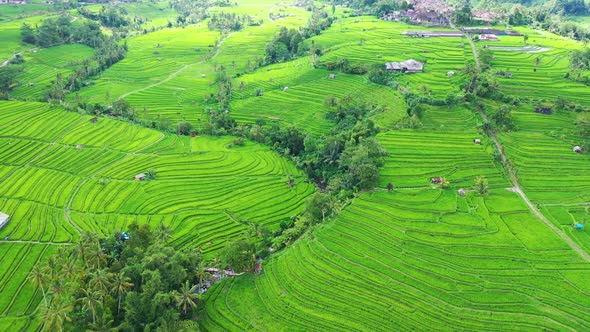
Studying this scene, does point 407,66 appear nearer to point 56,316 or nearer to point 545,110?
point 545,110

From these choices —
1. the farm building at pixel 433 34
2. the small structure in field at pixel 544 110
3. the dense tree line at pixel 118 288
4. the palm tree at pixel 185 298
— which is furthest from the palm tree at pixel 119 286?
the farm building at pixel 433 34

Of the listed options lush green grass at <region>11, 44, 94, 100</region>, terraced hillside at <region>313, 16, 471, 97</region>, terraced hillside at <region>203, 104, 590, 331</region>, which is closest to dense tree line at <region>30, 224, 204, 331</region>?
terraced hillside at <region>203, 104, 590, 331</region>

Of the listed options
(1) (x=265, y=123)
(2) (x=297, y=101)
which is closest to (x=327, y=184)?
(1) (x=265, y=123)

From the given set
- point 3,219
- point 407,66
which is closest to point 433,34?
point 407,66

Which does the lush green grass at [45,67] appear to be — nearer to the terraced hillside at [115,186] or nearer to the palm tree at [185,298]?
the terraced hillside at [115,186]

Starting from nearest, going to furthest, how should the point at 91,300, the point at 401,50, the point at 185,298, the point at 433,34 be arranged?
the point at 91,300 < the point at 185,298 < the point at 401,50 < the point at 433,34

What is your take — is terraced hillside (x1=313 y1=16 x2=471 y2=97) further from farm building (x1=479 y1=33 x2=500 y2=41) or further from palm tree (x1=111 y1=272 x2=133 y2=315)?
palm tree (x1=111 y1=272 x2=133 y2=315)

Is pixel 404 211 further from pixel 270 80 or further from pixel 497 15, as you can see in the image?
pixel 497 15
